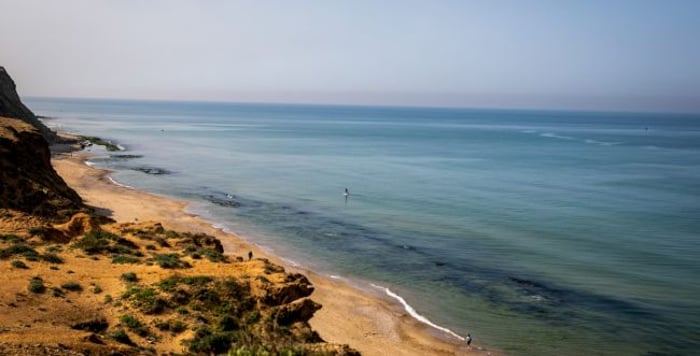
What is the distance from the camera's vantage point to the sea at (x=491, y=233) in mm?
27469

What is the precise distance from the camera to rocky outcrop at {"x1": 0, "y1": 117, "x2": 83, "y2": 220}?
1198 inches

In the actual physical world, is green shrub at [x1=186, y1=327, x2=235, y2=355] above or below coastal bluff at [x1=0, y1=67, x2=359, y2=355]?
below

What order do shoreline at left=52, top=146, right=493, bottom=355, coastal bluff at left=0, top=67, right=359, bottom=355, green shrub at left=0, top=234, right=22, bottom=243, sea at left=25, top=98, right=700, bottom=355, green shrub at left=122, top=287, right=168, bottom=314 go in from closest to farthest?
coastal bluff at left=0, top=67, right=359, bottom=355
green shrub at left=122, top=287, right=168, bottom=314
green shrub at left=0, top=234, right=22, bottom=243
shoreline at left=52, top=146, right=493, bottom=355
sea at left=25, top=98, right=700, bottom=355

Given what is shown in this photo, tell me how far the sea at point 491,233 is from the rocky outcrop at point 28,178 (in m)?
13.1

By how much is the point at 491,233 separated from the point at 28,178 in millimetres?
31801

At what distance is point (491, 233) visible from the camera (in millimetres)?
43625

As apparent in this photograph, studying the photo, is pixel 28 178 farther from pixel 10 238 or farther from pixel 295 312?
pixel 295 312

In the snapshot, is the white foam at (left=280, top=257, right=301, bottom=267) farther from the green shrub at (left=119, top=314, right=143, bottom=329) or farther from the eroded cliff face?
the green shrub at (left=119, top=314, right=143, bottom=329)

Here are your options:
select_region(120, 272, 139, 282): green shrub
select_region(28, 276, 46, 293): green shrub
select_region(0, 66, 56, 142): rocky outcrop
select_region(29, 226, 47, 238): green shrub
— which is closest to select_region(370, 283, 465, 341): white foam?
select_region(120, 272, 139, 282): green shrub

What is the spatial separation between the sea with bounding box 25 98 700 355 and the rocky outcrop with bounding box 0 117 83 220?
13.1m

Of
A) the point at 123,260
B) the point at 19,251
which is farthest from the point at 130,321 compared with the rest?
the point at 19,251

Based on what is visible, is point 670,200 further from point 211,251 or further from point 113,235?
point 113,235

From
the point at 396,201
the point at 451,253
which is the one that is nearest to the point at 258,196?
the point at 396,201

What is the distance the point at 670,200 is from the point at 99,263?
2150 inches
